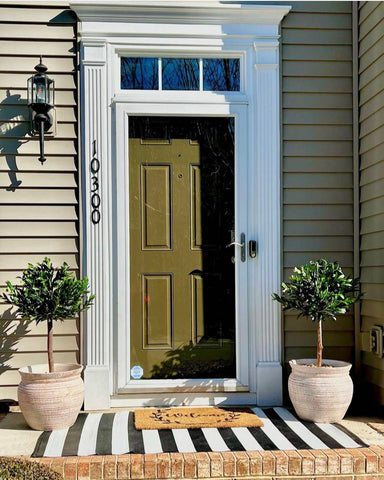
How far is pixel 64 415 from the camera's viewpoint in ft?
9.94

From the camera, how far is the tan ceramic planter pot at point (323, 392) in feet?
10.2

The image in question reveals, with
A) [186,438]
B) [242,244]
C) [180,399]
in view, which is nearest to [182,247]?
[242,244]

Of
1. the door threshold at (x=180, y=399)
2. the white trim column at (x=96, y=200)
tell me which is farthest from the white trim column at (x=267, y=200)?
the white trim column at (x=96, y=200)

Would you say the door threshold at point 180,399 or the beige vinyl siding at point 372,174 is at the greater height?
the beige vinyl siding at point 372,174

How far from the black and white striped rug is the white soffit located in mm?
2466

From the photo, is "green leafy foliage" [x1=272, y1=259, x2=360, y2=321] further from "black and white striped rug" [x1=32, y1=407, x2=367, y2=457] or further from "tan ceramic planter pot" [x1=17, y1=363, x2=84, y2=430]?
"tan ceramic planter pot" [x1=17, y1=363, x2=84, y2=430]

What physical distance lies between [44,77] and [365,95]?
201 centimetres

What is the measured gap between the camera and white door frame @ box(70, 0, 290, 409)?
11.6 feet

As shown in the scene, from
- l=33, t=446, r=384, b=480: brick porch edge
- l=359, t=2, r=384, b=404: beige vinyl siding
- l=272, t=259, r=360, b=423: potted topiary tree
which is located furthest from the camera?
l=359, t=2, r=384, b=404: beige vinyl siding

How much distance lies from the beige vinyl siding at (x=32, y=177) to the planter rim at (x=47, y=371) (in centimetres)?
18

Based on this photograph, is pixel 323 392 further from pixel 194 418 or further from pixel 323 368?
pixel 194 418

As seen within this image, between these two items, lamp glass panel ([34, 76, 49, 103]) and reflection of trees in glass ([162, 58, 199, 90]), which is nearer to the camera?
lamp glass panel ([34, 76, 49, 103])

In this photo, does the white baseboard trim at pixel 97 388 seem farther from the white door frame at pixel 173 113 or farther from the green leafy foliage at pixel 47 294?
the green leafy foliage at pixel 47 294

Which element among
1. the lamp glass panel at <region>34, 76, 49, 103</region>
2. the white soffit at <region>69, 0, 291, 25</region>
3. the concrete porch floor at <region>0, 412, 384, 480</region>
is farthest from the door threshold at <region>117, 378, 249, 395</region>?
the white soffit at <region>69, 0, 291, 25</region>
